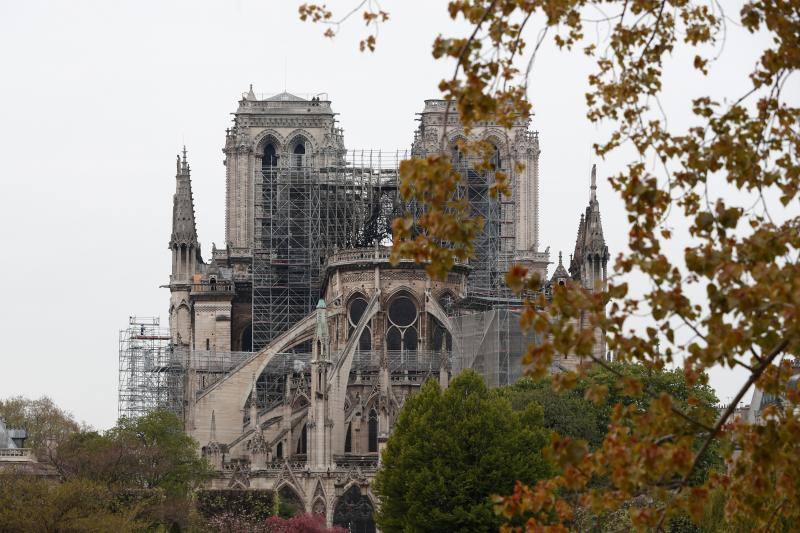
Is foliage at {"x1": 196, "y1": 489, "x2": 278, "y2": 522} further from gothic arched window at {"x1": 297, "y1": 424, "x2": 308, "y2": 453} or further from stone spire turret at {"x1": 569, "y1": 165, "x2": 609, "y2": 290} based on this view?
stone spire turret at {"x1": 569, "y1": 165, "x2": 609, "y2": 290}

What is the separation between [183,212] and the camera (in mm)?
94438

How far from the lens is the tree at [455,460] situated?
5053 cm

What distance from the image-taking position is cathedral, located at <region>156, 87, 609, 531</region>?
77.8 metres

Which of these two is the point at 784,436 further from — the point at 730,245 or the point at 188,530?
the point at 188,530

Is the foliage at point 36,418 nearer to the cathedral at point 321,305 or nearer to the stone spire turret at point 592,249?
the cathedral at point 321,305

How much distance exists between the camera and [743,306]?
13.8m

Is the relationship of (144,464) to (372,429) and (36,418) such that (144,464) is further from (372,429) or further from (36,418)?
(36,418)

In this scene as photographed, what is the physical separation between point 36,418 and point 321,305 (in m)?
34.6

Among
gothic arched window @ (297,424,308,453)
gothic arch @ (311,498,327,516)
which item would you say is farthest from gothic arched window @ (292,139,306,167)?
gothic arch @ (311,498,327,516)

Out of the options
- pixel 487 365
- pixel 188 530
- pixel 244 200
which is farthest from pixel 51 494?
pixel 244 200

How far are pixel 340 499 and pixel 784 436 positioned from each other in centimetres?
6163

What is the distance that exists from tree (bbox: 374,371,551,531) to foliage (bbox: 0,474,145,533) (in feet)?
25.5

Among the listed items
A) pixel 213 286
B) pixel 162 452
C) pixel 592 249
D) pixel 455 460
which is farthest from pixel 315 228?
pixel 455 460

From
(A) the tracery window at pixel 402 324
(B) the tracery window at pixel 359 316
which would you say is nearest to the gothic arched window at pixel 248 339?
(B) the tracery window at pixel 359 316
